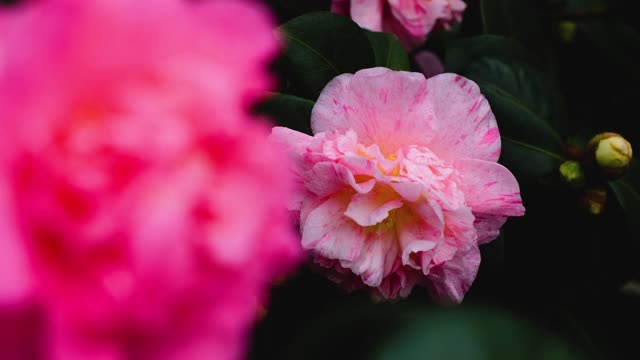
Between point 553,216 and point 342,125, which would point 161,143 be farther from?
point 553,216

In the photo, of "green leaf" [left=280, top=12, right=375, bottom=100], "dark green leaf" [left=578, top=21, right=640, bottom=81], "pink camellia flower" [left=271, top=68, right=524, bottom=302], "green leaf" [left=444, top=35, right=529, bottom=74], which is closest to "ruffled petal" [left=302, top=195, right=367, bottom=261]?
"pink camellia flower" [left=271, top=68, right=524, bottom=302]

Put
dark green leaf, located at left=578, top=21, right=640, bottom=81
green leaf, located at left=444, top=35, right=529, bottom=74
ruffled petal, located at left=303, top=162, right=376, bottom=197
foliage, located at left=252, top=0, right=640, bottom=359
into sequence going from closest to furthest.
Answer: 1. ruffled petal, located at left=303, top=162, right=376, bottom=197
2. foliage, located at left=252, top=0, right=640, bottom=359
3. green leaf, located at left=444, top=35, right=529, bottom=74
4. dark green leaf, located at left=578, top=21, right=640, bottom=81

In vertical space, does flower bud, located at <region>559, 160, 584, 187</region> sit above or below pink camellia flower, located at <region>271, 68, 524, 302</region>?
below

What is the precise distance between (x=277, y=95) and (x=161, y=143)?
0.37 meters

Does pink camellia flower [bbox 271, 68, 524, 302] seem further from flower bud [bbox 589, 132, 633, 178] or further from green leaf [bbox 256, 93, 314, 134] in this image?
flower bud [bbox 589, 132, 633, 178]

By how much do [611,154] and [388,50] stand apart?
0.80 ft

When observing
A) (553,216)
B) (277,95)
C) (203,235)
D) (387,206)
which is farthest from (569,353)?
(553,216)

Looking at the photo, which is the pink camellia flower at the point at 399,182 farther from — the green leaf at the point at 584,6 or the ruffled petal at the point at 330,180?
the green leaf at the point at 584,6

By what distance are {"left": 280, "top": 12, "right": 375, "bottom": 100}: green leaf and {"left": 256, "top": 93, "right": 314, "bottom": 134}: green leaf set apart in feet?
0.17

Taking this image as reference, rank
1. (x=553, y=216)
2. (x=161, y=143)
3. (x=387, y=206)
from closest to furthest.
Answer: (x=161, y=143) < (x=387, y=206) < (x=553, y=216)

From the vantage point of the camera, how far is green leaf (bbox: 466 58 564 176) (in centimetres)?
81

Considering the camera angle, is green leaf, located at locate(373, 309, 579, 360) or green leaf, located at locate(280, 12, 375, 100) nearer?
green leaf, located at locate(373, 309, 579, 360)

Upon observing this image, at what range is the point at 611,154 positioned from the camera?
0.75 metres

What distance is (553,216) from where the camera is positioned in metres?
0.85
